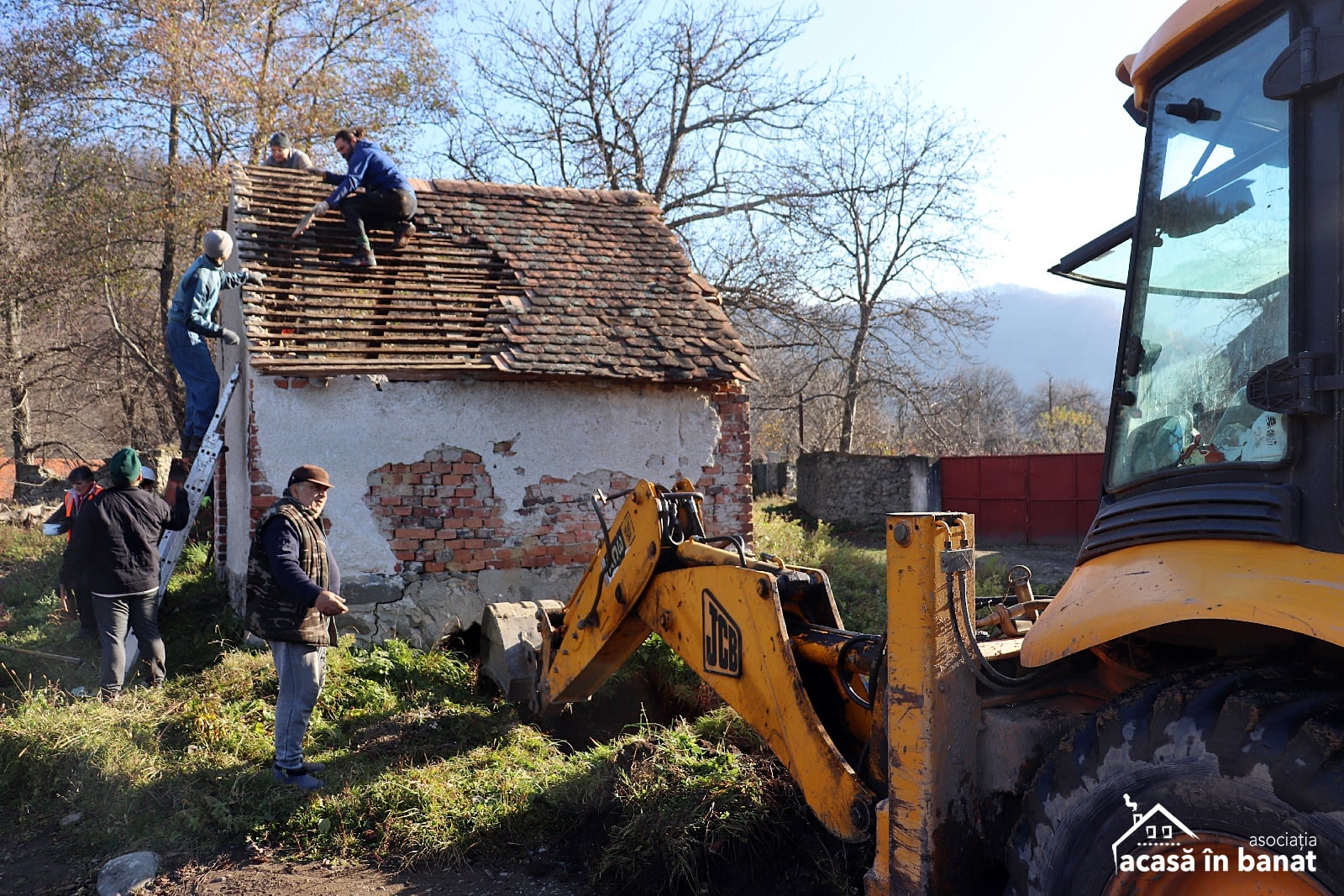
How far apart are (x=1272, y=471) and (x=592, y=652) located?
3.49 m

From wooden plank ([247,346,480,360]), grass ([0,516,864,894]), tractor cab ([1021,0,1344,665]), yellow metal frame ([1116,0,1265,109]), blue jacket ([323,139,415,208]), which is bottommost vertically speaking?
grass ([0,516,864,894])

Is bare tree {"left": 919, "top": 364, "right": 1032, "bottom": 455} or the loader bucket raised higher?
bare tree {"left": 919, "top": 364, "right": 1032, "bottom": 455}

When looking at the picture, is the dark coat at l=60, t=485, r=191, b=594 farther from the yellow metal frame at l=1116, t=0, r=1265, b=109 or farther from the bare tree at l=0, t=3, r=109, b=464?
the bare tree at l=0, t=3, r=109, b=464

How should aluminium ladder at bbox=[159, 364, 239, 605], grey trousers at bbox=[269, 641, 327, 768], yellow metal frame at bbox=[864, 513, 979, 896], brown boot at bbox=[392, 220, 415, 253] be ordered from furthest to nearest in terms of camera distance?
brown boot at bbox=[392, 220, 415, 253], aluminium ladder at bbox=[159, 364, 239, 605], grey trousers at bbox=[269, 641, 327, 768], yellow metal frame at bbox=[864, 513, 979, 896]

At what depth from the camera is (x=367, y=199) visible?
31.5 ft

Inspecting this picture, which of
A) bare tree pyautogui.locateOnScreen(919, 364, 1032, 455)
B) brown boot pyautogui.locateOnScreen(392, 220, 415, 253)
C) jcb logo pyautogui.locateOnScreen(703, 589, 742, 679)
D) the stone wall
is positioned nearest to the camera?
jcb logo pyautogui.locateOnScreen(703, 589, 742, 679)

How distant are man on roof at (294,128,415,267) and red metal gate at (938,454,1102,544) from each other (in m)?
11.6

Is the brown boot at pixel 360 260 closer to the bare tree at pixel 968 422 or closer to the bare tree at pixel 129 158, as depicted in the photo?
the bare tree at pixel 129 158

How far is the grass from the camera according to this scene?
4.44m

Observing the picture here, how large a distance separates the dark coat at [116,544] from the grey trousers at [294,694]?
2.11 meters

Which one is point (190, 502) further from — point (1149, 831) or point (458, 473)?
point (1149, 831)

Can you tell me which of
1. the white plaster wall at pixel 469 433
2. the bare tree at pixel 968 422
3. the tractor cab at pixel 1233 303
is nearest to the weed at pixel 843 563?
the white plaster wall at pixel 469 433

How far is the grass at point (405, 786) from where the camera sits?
4.44 m

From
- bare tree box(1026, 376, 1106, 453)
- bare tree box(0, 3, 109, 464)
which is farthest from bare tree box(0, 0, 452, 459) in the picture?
bare tree box(1026, 376, 1106, 453)
